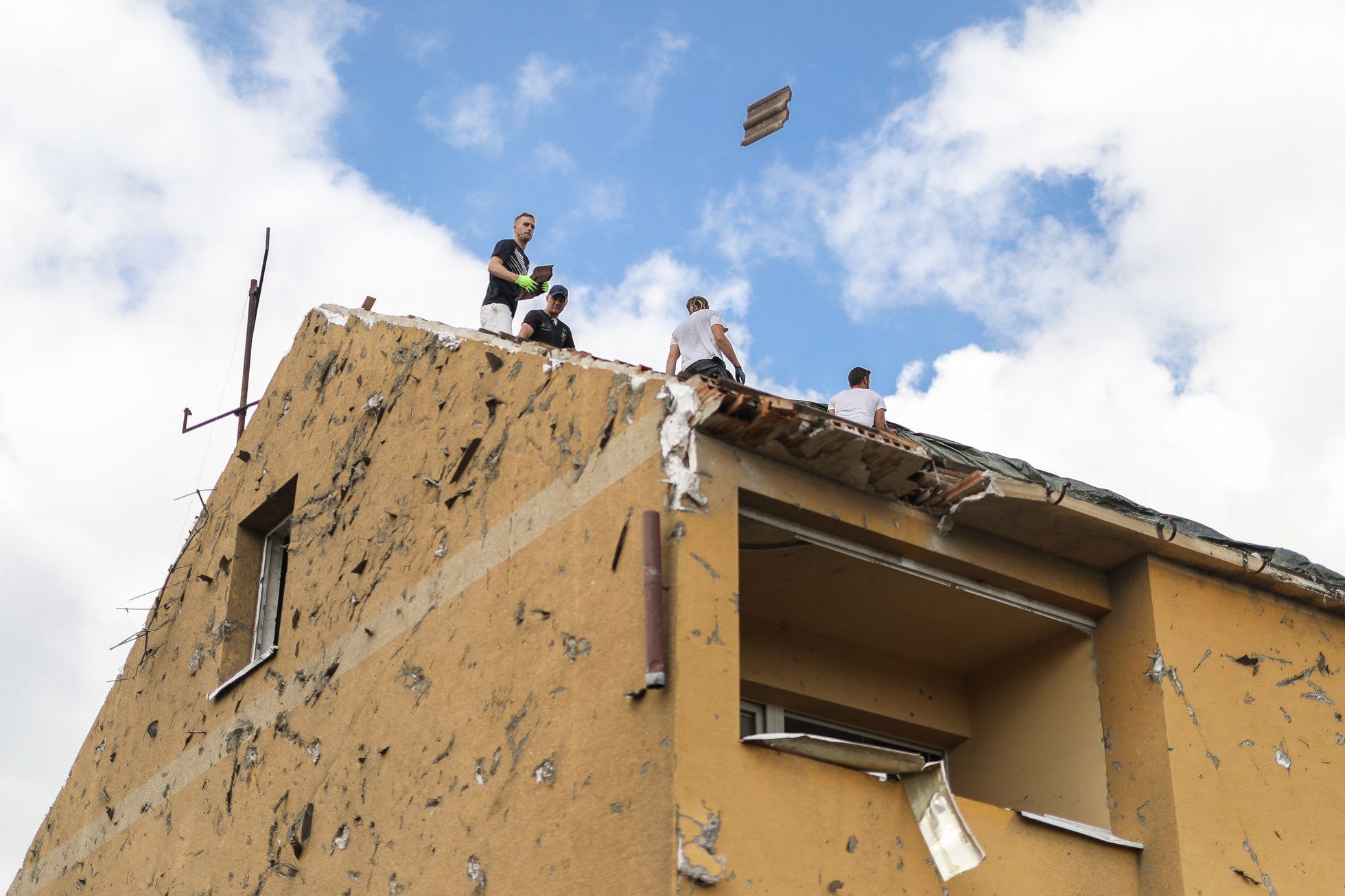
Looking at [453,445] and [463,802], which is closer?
[463,802]

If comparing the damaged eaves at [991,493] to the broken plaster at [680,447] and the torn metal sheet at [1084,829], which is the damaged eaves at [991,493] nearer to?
the broken plaster at [680,447]

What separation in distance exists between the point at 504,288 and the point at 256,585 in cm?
315

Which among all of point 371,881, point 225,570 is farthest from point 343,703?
point 225,570

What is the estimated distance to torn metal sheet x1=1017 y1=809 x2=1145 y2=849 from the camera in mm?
7520

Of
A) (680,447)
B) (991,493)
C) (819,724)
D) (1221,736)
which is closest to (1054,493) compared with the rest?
(991,493)

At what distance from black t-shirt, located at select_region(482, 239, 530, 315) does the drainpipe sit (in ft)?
14.1

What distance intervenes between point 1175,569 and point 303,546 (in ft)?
19.6

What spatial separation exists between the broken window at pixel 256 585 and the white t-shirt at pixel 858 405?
166 inches

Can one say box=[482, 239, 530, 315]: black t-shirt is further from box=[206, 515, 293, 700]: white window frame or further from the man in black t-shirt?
box=[206, 515, 293, 700]: white window frame

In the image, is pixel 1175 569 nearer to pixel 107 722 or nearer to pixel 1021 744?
pixel 1021 744

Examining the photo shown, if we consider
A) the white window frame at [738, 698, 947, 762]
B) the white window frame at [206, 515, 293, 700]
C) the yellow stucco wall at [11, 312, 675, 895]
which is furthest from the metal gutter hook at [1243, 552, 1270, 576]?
the white window frame at [206, 515, 293, 700]

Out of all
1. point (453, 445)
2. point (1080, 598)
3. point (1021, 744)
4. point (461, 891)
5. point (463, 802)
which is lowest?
point (461, 891)

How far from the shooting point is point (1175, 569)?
8594 millimetres

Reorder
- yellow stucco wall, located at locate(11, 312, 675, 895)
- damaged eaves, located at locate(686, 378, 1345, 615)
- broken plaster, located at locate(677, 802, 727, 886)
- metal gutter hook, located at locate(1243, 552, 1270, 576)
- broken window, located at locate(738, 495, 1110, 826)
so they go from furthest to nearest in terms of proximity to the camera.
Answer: metal gutter hook, located at locate(1243, 552, 1270, 576) → broken window, located at locate(738, 495, 1110, 826) → damaged eaves, located at locate(686, 378, 1345, 615) → yellow stucco wall, located at locate(11, 312, 675, 895) → broken plaster, located at locate(677, 802, 727, 886)
